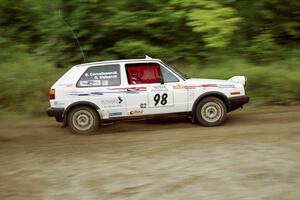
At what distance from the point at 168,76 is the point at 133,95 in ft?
2.88

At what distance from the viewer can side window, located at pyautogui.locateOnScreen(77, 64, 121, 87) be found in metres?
10.9

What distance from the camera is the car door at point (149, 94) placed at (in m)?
10.8

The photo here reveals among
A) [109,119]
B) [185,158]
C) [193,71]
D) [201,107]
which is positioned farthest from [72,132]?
[193,71]

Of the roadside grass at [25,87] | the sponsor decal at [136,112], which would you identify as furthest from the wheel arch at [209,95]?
the roadside grass at [25,87]

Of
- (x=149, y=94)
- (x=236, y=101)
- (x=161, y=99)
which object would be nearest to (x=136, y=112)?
(x=149, y=94)

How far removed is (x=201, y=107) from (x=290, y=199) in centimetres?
490

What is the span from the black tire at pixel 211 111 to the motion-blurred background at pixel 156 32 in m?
3.88

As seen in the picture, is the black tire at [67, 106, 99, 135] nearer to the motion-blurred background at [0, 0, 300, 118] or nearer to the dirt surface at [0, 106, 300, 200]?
the dirt surface at [0, 106, 300, 200]

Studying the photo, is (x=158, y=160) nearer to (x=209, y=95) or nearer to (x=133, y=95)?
(x=133, y=95)

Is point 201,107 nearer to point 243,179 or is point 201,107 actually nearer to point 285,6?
point 243,179

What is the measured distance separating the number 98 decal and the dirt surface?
22.8 inches

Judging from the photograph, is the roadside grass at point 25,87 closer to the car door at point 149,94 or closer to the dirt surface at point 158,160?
the dirt surface at point 158,160

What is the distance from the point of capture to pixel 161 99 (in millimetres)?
10844

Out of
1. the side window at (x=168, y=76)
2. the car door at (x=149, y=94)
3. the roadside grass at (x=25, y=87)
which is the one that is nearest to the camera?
the car door at (x=149, y=94)
